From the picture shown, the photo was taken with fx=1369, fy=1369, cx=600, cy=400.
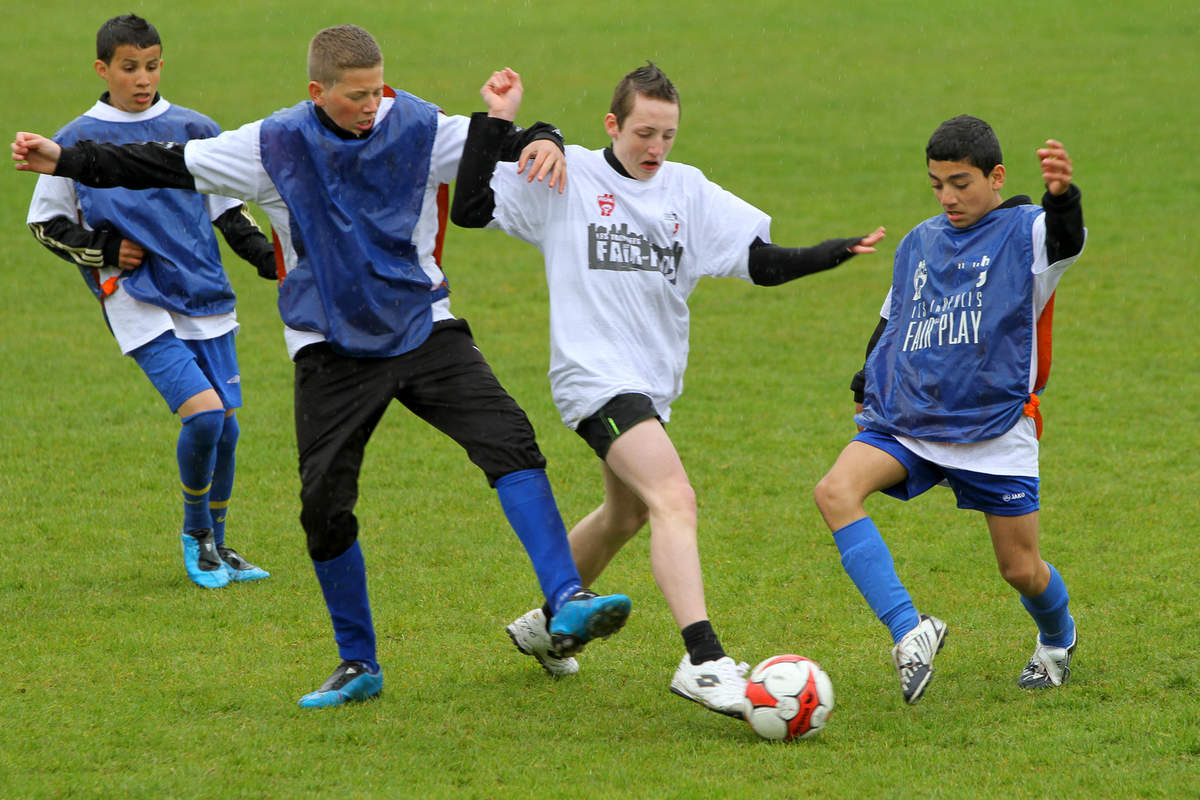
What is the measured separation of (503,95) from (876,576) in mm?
2094

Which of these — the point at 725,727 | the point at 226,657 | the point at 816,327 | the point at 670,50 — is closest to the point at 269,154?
the point at 226,657

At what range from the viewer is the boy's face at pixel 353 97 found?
446 cm

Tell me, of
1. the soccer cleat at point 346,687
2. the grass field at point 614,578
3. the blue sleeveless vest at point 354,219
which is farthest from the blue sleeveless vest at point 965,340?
the soccer cleat at point 346,687

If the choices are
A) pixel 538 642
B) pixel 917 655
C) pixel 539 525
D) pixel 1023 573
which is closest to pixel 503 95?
pixel 539 525

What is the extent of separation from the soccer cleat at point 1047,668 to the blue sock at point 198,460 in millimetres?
3734

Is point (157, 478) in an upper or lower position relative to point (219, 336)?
lower

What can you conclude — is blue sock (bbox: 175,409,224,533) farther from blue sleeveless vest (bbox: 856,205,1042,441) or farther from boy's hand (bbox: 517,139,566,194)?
blue sleeveless vest (bbox: 856,205,1042,441)

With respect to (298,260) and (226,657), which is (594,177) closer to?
(298,260)

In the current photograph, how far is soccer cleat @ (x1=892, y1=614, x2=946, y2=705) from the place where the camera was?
4.38 meters

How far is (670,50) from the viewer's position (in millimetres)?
28250

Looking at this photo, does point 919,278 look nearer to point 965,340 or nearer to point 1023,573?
point 965,340

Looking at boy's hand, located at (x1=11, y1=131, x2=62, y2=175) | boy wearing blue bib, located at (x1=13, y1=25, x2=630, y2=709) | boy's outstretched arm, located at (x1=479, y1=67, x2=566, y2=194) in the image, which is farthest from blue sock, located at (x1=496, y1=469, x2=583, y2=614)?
boy's hand, located at (x1=11, y1=131, x2=62, y2=175)

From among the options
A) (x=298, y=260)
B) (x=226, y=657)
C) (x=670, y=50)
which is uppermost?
(x=670, y=50)

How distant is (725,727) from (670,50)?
82.3 ft
